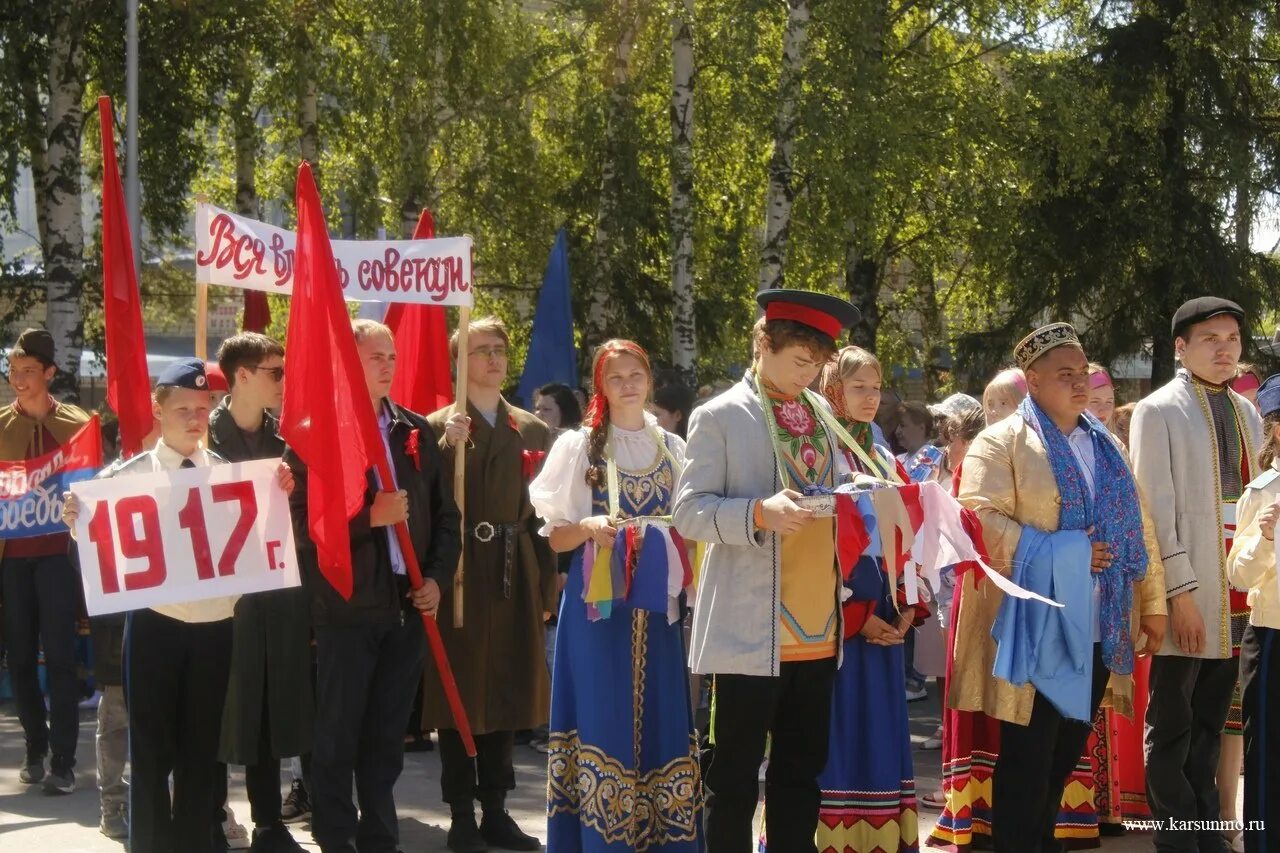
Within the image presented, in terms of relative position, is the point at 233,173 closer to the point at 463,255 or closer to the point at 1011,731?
the point at 463,255

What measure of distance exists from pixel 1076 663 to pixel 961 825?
1268 mm

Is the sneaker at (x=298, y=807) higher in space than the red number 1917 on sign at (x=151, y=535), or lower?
lower

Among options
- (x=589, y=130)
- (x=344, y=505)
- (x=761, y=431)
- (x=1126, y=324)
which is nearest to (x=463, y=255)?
(x=344, y=505)

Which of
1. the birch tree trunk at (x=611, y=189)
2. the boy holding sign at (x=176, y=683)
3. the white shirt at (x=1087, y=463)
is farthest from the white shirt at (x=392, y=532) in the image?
the birch tree trunk at (x=611, y=189)

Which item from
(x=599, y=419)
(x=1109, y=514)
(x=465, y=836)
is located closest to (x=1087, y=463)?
(x=1109, y=514)

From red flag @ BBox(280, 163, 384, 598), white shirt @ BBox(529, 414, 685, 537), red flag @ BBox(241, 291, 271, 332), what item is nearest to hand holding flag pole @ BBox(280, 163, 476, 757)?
red flag @ BBox(280, 163, 384, 598)

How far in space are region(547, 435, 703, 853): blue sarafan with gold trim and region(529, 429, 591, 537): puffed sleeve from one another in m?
0.07

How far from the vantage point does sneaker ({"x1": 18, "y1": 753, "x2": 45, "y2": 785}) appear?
7.68 m

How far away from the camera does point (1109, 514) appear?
5488mm

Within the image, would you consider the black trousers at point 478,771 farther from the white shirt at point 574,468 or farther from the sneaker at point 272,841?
the white shirt at point 574,468

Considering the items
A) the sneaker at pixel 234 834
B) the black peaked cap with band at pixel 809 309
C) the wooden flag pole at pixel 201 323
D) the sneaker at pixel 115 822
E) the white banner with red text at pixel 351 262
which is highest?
the white banner with red text at pixel 351 262

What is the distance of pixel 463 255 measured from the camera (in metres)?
7.39

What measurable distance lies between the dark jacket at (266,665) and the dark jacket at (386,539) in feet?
1.34

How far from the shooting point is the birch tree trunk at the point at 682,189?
53.6 feet
